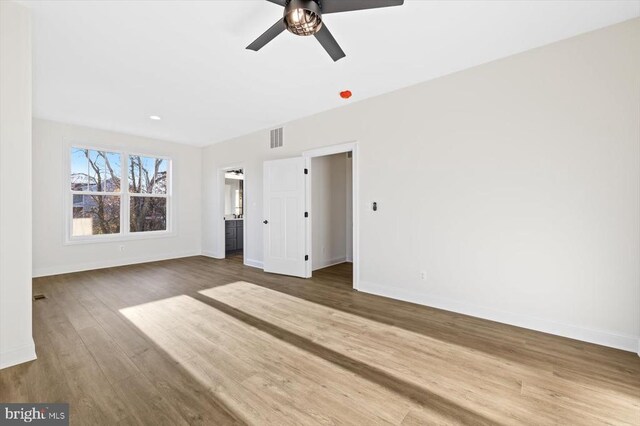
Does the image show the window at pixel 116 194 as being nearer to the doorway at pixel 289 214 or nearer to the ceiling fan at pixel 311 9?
the doorway at pixel 289 214

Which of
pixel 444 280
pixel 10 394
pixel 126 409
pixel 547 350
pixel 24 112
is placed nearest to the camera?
pixel 126 409

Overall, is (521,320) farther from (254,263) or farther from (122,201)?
(122,201)

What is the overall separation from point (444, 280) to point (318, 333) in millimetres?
1706

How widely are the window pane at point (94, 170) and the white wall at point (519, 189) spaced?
531cm

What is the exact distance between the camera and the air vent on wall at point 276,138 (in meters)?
5.27

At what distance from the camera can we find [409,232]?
3617 millimetres

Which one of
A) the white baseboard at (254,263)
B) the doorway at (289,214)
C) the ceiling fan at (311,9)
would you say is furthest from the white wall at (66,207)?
the ceiling fan at (311,9)

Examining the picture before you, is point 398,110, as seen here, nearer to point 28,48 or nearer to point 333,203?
point 333,203

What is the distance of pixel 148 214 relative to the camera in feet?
20.9

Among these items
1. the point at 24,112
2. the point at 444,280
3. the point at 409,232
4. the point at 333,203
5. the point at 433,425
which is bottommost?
the point at 433,425

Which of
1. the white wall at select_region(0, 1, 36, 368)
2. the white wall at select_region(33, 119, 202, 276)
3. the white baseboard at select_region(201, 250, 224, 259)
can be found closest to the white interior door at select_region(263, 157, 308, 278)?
the white baseboard at select_region(201, 250, 224, 259)

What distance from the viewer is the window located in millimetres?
5419

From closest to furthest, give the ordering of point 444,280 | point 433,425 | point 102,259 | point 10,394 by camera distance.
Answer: point 433,425
point 10,394
point 444,280
point 102,259

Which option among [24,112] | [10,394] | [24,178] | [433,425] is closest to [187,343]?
[10,394]
